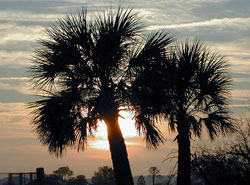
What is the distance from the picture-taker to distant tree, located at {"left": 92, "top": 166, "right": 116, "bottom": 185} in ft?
251

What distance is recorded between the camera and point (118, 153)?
1925 centimetres

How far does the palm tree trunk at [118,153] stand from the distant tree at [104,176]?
55.6m

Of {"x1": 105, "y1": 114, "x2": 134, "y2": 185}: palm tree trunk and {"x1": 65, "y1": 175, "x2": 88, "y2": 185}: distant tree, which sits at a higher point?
{"x1": 65, "y1": 175, "x2": 88, "y2": 185}: distant tree

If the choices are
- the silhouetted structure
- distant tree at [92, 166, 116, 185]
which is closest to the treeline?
distant tree at [92, 166, 116, 185]

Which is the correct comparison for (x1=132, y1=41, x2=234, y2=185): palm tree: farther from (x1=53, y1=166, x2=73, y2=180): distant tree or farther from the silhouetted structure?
(x1=53, y1=166, x2=73, y2=180): distant tree

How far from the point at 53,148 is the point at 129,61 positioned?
4695mm

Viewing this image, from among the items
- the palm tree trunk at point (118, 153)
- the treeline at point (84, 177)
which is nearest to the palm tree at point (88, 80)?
the palm tree trunk at point (118, 153)

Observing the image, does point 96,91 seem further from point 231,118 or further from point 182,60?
point 231,118

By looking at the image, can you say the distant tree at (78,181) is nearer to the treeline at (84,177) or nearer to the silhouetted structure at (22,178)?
the treeline at (84,177)

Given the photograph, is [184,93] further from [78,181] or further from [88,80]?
[78,181]

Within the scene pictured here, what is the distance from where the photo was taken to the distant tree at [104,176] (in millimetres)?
76625

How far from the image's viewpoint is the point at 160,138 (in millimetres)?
20438

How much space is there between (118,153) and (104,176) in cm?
6217

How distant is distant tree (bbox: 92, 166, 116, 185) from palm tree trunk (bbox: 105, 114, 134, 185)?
→ 55625 mm
